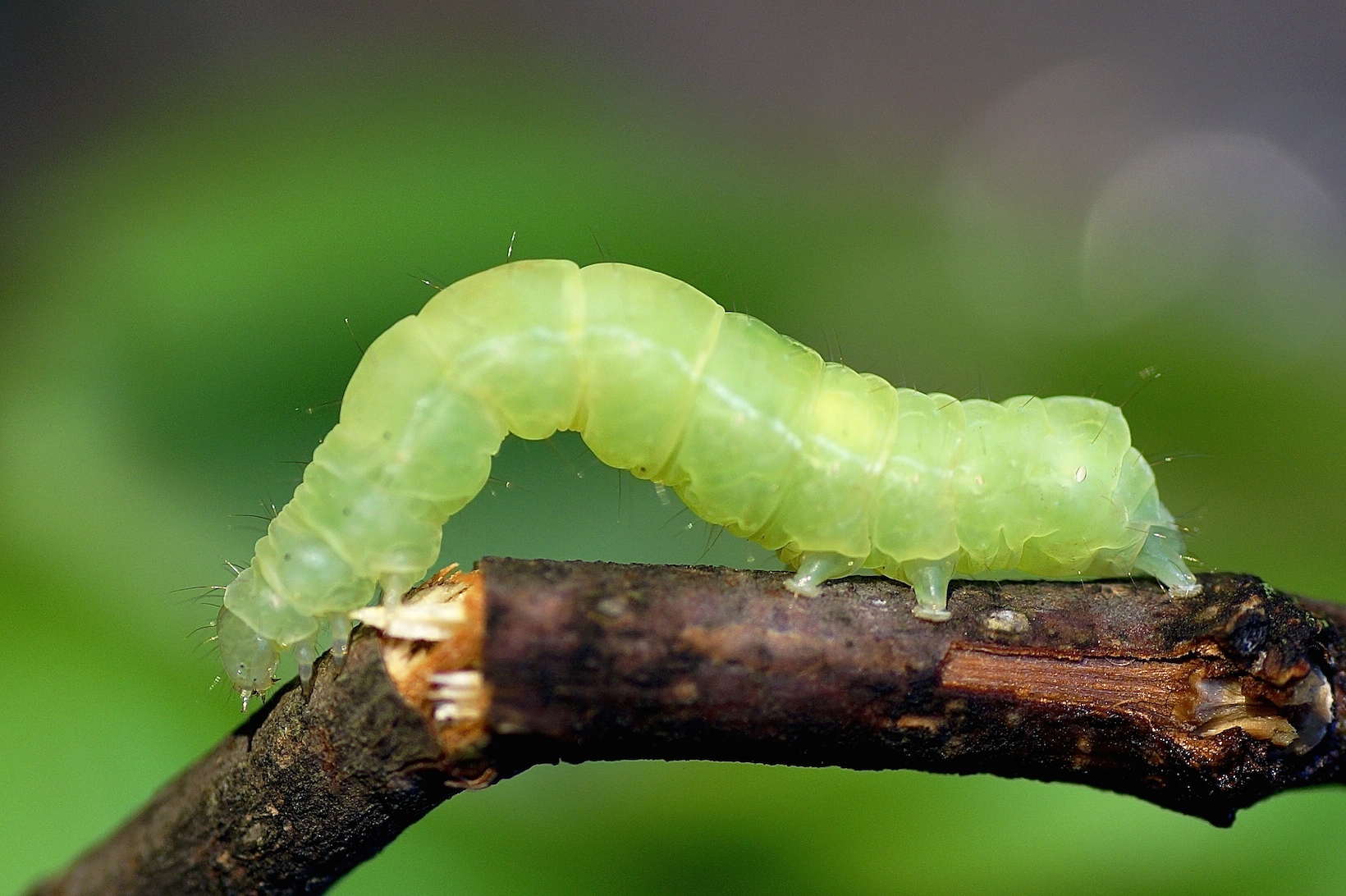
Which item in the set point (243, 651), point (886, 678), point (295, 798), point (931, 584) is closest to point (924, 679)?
point (886, 678)

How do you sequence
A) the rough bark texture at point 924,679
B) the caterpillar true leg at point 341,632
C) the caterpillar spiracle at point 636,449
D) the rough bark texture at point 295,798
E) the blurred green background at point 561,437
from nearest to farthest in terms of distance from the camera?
the rough bark texture at point 924,679 → the rough bark texture at point 295,798 → the caterpillar true leg at point 341,632 → the caterpillar spiracle at point 636,449 → the blurred green background at point 561,437

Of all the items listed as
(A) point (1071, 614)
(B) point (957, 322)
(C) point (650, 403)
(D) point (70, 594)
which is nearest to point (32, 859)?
(D) point (70, 594)

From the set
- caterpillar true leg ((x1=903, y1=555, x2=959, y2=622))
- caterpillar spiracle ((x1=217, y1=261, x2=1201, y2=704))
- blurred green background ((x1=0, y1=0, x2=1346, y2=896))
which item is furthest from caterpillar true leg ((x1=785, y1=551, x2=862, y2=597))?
blurred green background ((x1=0, y1=0, x2=1346, y2=896))

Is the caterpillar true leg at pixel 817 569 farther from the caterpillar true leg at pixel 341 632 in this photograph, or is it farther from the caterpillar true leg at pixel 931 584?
the caterpillar true leg at pixel 341 632

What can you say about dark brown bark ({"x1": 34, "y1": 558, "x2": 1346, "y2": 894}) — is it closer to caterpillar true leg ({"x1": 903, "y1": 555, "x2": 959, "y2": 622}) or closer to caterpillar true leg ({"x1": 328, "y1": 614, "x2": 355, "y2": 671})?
caterpillar true leg ({"x1": 903, "y1": 555, "x2": 959, "y2": 622})

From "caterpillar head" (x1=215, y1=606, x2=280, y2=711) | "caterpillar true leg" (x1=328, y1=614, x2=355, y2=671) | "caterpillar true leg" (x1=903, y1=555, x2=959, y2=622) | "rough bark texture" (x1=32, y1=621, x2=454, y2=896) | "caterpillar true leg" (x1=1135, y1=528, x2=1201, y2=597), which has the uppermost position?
"caterpillar true leg" (x1=1135, y1=528, x2=1201, y2=597)

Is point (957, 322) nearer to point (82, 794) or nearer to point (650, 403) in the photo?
point (650, 403)

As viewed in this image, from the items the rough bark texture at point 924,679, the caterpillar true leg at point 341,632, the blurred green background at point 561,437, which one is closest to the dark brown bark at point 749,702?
the rough bark texture at point 924,679
